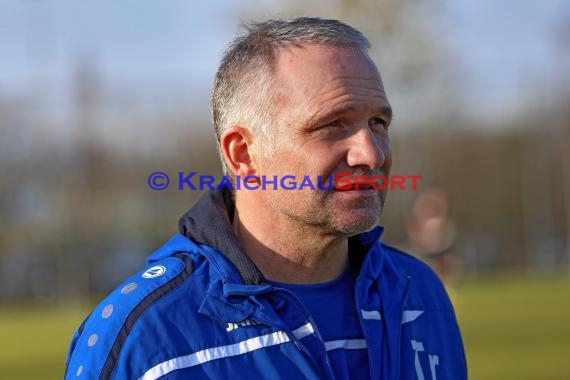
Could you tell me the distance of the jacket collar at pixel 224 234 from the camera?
9.07 ft

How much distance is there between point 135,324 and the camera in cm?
257

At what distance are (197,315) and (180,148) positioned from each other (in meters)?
21.8

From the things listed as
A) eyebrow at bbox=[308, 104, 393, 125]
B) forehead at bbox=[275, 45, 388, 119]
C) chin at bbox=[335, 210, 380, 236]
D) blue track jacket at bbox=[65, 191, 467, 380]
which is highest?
forehead at bbox=[275, 45, 388, 119]

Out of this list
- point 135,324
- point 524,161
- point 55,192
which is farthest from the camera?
point 524,161

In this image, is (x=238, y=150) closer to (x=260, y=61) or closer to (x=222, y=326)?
(x=260, y=61)

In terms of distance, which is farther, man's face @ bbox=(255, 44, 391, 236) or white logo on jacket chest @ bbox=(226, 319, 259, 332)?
man's face @ bbox=(255, 44, 391, 236)

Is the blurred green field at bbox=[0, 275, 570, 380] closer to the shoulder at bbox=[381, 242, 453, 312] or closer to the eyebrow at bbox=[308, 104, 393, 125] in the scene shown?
the shoulder at bbox=[381, 242, 453, 312]

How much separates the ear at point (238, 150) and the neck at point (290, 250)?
5.2 inches

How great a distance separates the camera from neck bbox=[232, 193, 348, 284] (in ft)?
9.61

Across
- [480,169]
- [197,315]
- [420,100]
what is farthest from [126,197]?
[197,315]

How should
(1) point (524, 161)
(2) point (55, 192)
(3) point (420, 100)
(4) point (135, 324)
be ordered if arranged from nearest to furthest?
(4) point (135, 324), (2) point (55, 192), (3) point (420, 100), (1) point (524, 161)

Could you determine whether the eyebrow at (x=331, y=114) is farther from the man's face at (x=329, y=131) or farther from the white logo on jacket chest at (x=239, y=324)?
the white logo on jacket chest at (x=239, y=324)

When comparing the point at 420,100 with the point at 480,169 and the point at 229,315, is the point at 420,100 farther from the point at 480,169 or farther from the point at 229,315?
the point at 229,315

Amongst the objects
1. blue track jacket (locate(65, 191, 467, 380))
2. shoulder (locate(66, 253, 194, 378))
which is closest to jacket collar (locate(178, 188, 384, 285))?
blue track jacket (locate(65, 191, 467, 380))
